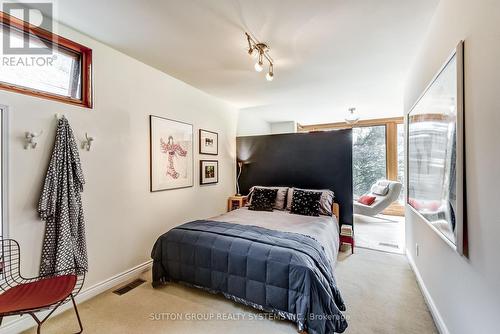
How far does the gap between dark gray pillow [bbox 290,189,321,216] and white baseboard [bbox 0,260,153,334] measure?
2.19 metres

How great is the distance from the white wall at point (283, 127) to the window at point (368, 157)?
1592mm

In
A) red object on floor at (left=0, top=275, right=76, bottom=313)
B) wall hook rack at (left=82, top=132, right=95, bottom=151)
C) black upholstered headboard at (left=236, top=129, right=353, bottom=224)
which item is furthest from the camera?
black upholstered headboard at (left=236, top=129, right=353, bottom=224)

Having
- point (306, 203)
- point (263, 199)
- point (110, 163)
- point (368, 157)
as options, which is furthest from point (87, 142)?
point (368, 157)

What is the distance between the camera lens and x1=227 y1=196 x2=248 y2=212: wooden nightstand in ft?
14.5

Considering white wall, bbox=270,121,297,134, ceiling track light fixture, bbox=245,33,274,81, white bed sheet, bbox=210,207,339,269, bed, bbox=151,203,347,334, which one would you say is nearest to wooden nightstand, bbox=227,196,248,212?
white bed sheet, bbox=210,207,339,269

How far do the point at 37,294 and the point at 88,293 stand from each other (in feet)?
2.54

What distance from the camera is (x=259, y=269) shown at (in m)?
1.99

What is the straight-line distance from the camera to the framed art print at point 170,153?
9.84 feet

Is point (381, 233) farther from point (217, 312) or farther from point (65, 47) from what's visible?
point (65, 47)

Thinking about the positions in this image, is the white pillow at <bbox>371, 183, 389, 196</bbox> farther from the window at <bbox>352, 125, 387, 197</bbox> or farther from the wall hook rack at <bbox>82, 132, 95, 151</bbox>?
the wall hook rack at <bbox>82, 132, 95, 151</bbox>

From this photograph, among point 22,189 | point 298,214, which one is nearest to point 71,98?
point 22,189

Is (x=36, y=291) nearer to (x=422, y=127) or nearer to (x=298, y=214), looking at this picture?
(x=298, y=214)

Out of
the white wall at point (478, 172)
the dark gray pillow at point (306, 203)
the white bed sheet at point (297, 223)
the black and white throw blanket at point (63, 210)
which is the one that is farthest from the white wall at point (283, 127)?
the black and white throw blanket at point (63, 210)

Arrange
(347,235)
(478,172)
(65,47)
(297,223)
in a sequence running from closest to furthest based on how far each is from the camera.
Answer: (478,172) → (65,47) → (297,223) → (347,235)
